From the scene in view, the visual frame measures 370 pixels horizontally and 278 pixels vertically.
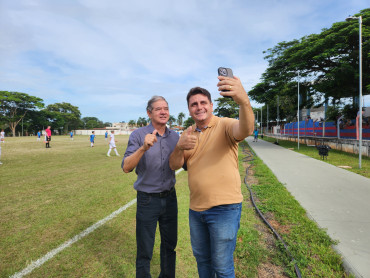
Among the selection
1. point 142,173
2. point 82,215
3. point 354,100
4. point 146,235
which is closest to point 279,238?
point 146,235

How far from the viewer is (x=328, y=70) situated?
21547mm

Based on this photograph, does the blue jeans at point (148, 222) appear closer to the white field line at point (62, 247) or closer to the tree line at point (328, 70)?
the white field line at point (62, 247)

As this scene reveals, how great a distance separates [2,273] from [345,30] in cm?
2360

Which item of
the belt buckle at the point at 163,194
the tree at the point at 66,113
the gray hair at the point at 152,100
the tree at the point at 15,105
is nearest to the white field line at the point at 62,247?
the belt buckle at the point at 163,194

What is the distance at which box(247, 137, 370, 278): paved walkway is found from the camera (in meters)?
3.06

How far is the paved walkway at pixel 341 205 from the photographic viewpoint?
10.0ft

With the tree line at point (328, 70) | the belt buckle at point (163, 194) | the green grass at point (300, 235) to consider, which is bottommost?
the green grass at point (300, 235)

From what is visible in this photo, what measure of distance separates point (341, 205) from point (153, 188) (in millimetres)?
4830

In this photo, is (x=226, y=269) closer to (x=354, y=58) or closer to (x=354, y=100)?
(x=354, y=58)

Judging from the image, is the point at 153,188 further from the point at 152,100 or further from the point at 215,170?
the point at 152,100

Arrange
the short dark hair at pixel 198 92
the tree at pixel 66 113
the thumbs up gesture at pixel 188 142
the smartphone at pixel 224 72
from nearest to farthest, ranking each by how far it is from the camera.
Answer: the smartphone at pixel 224 72, the thumbs up gesture at pixel 188 142, the short dark hair at pixel 198 92, the tree at pixel 66 113

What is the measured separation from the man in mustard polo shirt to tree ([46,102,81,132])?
94548 mm

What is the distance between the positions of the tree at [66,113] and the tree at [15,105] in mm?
15116

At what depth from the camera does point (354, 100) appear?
20.4 meters
